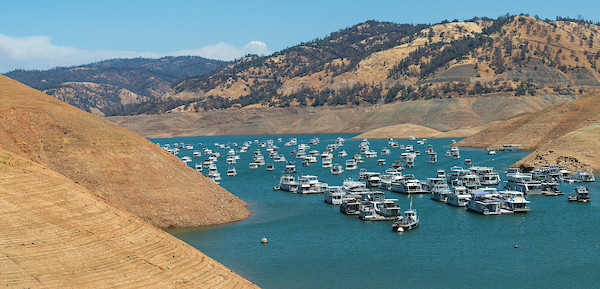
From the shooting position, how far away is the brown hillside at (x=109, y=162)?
3021 inches

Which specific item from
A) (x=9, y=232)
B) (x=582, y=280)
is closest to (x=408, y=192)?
(x=582, y=280)

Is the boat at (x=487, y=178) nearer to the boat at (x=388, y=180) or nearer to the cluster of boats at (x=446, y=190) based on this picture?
the cluster of boats at (x=446, y=190)

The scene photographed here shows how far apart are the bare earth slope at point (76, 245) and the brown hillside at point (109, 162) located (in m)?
24.5

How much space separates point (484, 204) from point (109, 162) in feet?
178

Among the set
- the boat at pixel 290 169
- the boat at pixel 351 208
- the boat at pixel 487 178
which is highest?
the boat at pixel 487 178

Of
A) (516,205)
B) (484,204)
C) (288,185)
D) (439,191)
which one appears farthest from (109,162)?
(516,205)

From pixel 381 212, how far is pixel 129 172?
3668 centimetres

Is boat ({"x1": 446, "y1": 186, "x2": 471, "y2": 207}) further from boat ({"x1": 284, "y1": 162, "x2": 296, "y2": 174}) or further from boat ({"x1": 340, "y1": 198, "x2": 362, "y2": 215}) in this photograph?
boat ({"x1": 284, "y1": 162, "x2": 296, "y2": 174})

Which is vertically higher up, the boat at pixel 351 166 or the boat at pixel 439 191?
the boat at pixel 439 191

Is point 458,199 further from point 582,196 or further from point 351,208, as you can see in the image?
point 582,196

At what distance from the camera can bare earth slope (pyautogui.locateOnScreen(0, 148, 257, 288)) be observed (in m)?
38.1

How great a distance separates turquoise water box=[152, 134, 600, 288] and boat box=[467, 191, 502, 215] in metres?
1.53

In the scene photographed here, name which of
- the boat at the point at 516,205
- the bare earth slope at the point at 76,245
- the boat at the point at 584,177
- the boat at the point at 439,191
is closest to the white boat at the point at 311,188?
the boat at the point at 439,191

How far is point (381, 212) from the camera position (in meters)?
91.8
